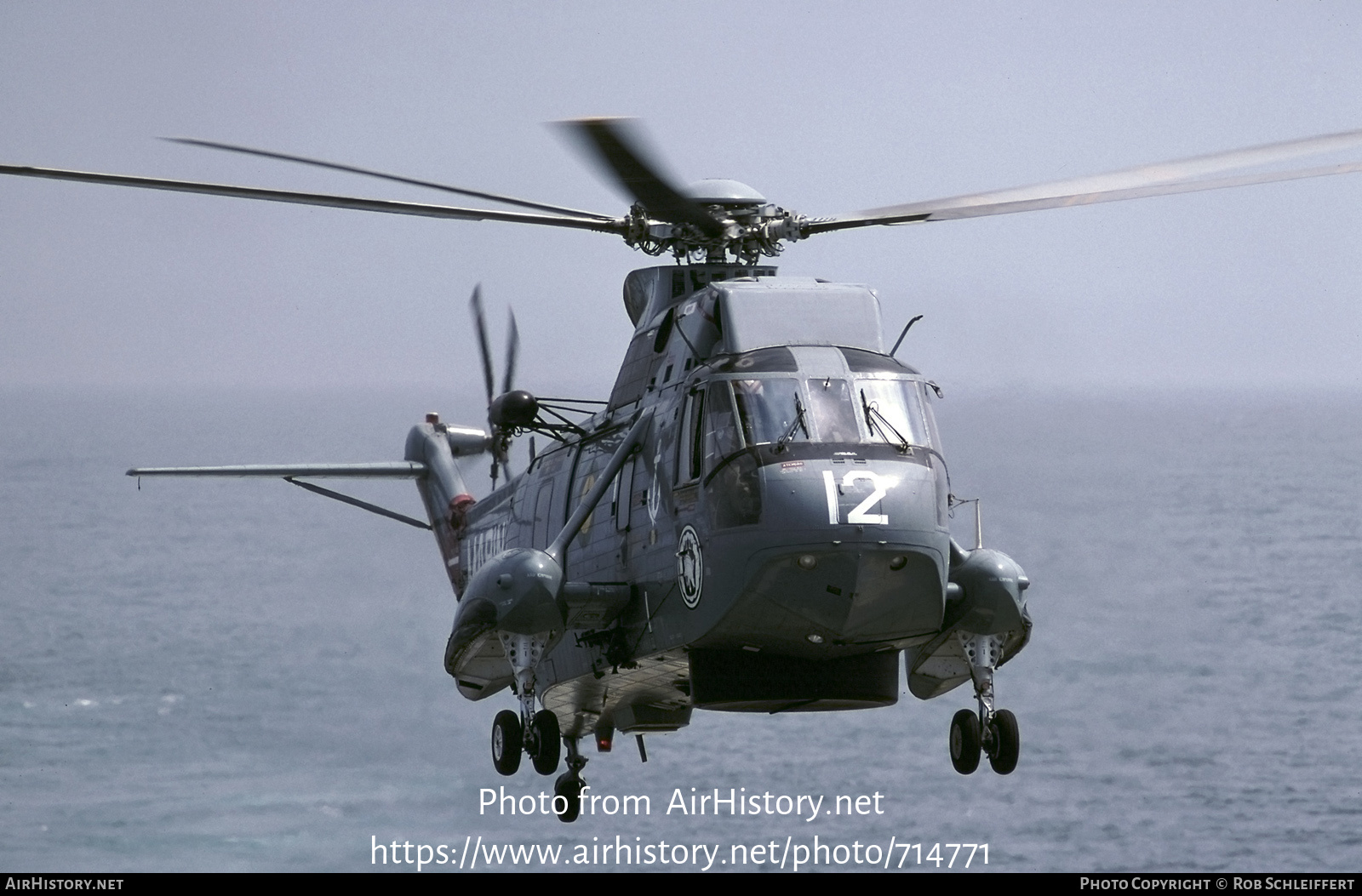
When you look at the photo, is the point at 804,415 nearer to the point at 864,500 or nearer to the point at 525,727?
the point at 864,500

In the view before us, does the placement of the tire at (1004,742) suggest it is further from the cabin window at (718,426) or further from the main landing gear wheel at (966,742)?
the cabin window at (718,426)

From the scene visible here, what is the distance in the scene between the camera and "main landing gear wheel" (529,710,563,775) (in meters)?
17.5

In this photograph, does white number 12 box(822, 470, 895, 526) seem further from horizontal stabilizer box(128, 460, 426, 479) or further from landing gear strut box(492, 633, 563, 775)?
horizontal stabilizer box(128, 460, 426, 479)

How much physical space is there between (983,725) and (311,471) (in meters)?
10.1

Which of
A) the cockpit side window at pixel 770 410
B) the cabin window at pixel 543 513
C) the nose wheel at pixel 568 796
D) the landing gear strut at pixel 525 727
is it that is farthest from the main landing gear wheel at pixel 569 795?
the cockpit side window at pixel 770 410

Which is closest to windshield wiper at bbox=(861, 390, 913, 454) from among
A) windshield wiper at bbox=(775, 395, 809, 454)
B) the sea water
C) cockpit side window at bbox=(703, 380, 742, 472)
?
windshield wiper at bbox=(775, 395, 809, 454)

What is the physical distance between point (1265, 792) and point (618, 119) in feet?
147

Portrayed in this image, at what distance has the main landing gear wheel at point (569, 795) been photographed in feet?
62.1

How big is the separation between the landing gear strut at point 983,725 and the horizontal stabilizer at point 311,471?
29.9 feet

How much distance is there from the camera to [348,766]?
4162 cm

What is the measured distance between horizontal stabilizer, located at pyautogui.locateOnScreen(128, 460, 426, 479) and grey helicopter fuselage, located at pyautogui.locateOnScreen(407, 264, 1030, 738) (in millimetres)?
5121

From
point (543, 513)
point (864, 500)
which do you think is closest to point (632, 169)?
point (864, 500)

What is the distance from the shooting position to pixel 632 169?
15.1m

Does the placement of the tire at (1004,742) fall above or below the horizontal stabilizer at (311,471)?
below
